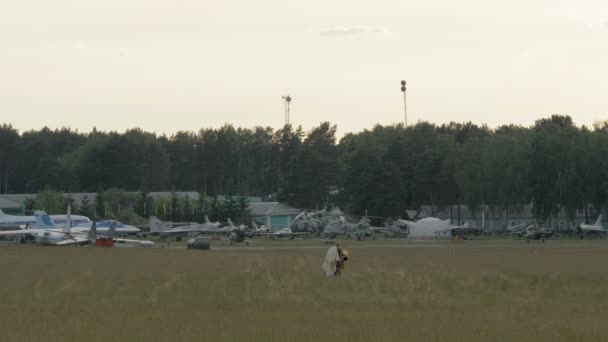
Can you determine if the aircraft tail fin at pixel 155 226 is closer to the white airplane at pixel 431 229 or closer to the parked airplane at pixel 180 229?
the parked airplane at pixel 180 229

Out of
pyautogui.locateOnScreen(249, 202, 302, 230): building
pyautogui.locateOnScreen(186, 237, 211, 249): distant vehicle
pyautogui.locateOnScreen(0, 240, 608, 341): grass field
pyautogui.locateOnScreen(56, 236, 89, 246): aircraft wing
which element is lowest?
pyautogui.locateOnScreen(0, 240, 608, 341): grass field

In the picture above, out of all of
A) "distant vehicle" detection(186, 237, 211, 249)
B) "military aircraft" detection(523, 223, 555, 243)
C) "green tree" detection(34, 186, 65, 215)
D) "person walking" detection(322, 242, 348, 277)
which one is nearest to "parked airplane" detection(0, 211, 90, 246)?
"distant vehicle" detection(186, 237, 211, 249)

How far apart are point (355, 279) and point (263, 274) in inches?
198

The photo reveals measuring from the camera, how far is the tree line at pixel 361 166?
376 feet

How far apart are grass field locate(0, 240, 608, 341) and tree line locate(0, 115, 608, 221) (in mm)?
68775

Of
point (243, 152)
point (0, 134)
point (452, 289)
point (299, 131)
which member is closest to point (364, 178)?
point (299, 131)

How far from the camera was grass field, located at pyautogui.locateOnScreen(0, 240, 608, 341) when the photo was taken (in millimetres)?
21766

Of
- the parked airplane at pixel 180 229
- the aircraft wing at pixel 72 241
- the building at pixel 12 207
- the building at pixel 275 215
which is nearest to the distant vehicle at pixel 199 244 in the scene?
the aircraft wing at pixel 72 241

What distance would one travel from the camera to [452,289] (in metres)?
33.2

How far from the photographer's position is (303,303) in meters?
28.5

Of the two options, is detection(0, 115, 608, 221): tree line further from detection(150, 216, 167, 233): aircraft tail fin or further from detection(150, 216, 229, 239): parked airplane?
detection(150, 216, 167, 233): aircraft tail fin

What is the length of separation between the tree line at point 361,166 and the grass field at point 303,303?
68775 mm

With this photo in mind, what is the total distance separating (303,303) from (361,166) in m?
110

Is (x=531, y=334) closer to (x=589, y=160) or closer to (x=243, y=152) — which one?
(x=589, y=160)
